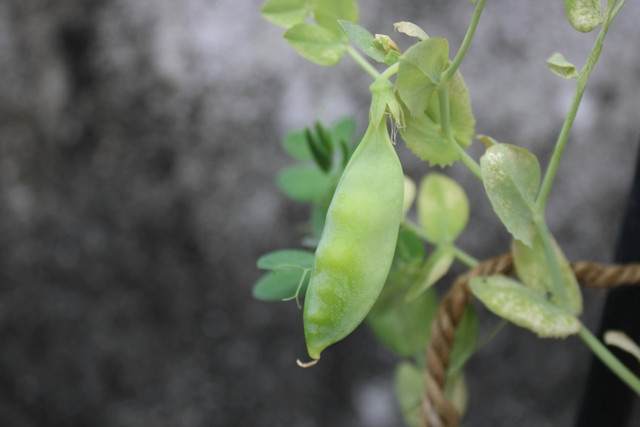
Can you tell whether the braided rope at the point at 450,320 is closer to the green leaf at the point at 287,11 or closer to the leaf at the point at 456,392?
the leaf at the point at 456,392

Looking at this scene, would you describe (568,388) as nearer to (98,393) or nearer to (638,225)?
(638,225)

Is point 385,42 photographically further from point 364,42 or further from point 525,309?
point 525,309

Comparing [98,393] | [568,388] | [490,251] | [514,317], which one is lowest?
[98,393]

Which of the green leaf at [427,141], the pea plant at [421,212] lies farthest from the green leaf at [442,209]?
the green leaf at [427,141]

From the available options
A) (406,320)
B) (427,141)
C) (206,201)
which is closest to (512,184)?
(427,141)

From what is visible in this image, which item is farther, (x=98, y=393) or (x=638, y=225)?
(x=98, y=393)

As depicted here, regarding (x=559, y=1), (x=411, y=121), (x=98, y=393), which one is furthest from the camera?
(x=98, y=393)

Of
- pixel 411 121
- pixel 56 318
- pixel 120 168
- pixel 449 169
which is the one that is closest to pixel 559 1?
pixel 449 169
